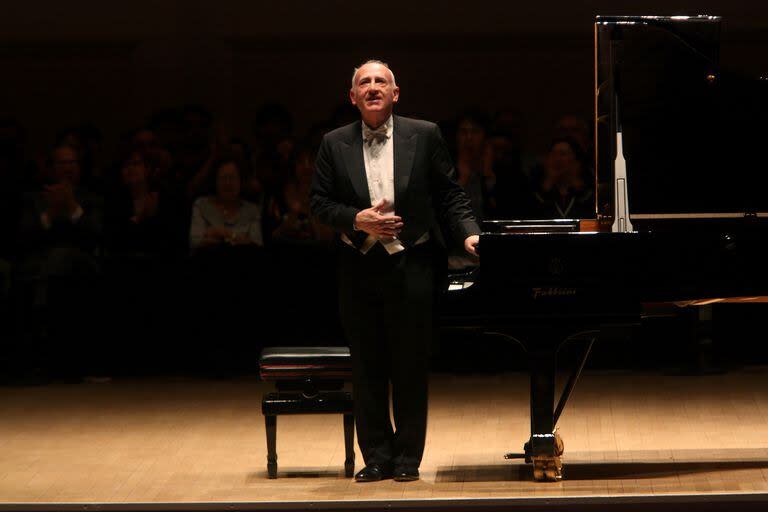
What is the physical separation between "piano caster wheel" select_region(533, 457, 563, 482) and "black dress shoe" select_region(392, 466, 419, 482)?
444mm

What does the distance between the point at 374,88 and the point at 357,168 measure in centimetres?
31

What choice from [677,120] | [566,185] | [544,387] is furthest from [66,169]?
[677,120]

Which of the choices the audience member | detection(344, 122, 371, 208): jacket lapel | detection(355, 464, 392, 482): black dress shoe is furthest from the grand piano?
the audience member

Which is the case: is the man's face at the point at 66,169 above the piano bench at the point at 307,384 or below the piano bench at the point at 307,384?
above

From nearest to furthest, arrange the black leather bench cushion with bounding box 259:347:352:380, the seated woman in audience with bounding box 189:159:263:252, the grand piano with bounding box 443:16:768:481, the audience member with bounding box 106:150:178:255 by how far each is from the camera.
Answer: the grand piano with bounding box 443:16:768:481, the black leather bench cushion with bounding box 259:347:352:380, the seated woman in audience with bounding box 189:159:263:252, the audience member with bounding box 106:150:178:255

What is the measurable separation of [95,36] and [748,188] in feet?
18.9

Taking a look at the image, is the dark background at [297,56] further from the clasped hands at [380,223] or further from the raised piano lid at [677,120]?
the clasped hands at [380,223]

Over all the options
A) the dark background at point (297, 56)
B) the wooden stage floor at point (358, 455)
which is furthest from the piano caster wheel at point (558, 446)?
the dark background at point (297, 56)

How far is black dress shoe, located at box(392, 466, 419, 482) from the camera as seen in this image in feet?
16.8

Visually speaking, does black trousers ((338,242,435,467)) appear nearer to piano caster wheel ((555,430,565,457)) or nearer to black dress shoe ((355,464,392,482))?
black dress shoe ((355,464,392,482))

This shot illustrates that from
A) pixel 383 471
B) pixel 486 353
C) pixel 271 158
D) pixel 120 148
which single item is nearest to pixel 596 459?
pixel 383 471

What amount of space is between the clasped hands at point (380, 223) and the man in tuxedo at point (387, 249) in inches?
1.3

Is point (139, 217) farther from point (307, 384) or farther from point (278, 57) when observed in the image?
point (307, 384)

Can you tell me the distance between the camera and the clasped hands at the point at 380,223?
16.3 feet
